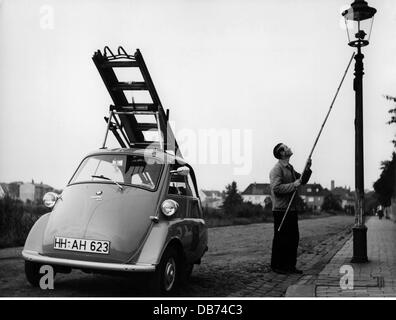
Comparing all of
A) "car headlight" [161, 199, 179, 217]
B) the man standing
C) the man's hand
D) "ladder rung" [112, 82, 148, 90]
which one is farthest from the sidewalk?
"ladder rung" [112, 82, 148, 90]

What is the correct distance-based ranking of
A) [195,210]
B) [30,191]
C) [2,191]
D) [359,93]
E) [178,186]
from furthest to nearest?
[30,191], [2,191], [359,93], [195,210], [178,186]

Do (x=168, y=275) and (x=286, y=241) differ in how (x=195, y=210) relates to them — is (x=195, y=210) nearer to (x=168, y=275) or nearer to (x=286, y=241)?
(x=168, y=275)

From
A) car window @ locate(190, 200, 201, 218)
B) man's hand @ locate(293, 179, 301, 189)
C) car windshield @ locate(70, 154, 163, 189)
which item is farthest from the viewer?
man's hand @ locate(293, 179, 301, 189)

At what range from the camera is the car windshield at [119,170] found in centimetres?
640

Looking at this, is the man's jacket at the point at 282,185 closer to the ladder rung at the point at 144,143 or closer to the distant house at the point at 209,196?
the distant house at the point at 209,196

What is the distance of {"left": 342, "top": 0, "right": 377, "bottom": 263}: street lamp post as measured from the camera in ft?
28.8

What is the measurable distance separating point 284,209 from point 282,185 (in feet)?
1.33

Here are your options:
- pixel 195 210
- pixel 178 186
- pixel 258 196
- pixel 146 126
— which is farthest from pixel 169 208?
pixel 258 196

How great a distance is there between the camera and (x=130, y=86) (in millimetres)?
7840

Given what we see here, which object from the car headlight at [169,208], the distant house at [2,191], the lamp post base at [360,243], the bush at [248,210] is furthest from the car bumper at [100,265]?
the bush at [248,210]

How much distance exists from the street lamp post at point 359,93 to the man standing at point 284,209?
4.20 feet

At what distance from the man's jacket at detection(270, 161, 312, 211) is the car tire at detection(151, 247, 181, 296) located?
2364 millimetres

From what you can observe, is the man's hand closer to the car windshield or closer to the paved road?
the paved road

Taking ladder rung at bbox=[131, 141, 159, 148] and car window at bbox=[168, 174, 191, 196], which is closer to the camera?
car window at bbox=[168, 174, 191, 196]
